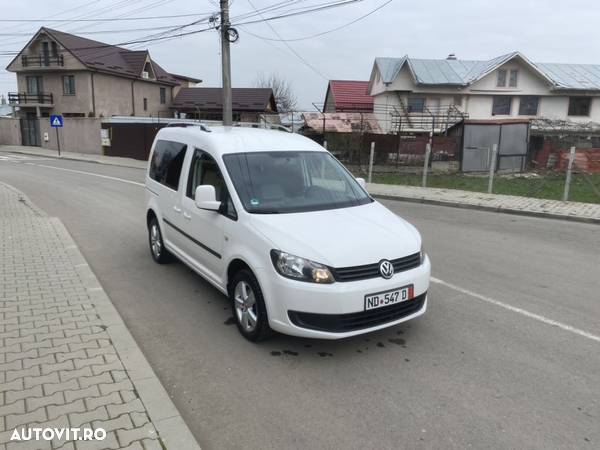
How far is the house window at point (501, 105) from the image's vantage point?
38.1 meters

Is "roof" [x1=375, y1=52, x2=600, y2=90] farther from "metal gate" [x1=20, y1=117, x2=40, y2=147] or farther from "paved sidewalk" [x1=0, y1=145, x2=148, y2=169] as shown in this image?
"metal gate" [x1=20, y1=117, x2=40, y2=147]

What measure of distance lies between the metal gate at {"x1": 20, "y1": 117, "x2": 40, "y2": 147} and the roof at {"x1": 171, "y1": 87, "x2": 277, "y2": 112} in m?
14.9

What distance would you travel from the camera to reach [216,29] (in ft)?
62.6

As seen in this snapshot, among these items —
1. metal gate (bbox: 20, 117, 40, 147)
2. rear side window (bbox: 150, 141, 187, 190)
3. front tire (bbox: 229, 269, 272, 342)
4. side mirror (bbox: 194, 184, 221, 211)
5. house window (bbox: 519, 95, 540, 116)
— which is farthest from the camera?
metal gate (bbox: 20, 117, 40, 147)

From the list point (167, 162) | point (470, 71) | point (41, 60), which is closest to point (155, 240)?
point (167, 162)

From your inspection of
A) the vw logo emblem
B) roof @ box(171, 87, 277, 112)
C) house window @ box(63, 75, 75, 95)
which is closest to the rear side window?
the vw logo emblem

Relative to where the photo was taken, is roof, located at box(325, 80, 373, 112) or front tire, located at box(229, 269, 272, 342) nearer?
front tire, located at box(229, 269, 272, 342)

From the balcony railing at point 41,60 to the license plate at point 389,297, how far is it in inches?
1833

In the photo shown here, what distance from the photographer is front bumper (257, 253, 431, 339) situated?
3779 millimetres

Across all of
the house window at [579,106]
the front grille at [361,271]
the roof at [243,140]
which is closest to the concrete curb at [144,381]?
the front grille at [361,271]

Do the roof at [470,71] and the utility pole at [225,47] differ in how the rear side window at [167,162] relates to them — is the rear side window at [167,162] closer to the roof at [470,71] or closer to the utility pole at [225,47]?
the utility pole at [225,47]

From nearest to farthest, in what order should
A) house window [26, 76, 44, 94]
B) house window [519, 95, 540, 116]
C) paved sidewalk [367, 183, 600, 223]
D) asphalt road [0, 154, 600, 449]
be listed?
asphalt road [0, 154, 600, 449] → paved sidewalk [367, 183, 600, 223] → house window [519, 95, 540, 116] → house window [26, 76, 44, 94]

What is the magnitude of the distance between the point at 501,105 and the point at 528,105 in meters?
2.25

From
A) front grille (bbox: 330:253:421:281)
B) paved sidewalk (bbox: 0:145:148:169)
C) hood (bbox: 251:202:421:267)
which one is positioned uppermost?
hood (bbox: 251:202:421:267)
